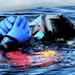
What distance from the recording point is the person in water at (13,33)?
554 cm

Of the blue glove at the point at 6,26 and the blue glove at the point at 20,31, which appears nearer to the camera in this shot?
the blue glove at the point at 20,31

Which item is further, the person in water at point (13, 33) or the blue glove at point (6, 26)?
the blue glove at point (6, 26)

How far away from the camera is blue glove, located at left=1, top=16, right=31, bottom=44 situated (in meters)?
5.61

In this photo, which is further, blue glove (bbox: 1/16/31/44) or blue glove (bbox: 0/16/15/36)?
blue glove (bbox: 0/16/15/36)

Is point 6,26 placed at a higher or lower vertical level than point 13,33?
higher

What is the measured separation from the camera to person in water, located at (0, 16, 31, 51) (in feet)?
18.2

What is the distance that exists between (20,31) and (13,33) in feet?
0.79

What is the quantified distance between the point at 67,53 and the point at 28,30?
0.78 meters

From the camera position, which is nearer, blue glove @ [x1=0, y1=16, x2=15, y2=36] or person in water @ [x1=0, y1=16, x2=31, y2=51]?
person in water @ [x1=0, y1=16, x2=31, y2=51]

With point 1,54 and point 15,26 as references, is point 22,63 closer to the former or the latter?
point 1,54

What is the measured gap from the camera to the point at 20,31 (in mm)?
5824

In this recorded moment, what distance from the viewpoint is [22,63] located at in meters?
5.20

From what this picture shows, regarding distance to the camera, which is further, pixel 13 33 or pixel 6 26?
pixel 6 26

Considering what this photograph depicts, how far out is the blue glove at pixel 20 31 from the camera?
5609 mm
